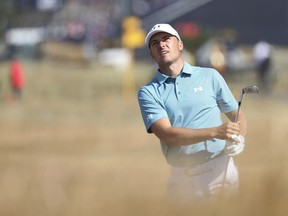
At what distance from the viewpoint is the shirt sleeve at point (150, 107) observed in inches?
236

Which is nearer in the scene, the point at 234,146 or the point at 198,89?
the point at 234,146

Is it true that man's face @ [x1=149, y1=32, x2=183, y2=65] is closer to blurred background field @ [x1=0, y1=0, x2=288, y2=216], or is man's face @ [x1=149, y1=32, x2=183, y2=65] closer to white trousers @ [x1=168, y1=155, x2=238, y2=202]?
white trousers @ [x1=168, y1=155, x2=238, y2=202]

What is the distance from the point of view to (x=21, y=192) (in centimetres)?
566

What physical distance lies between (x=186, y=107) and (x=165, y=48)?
1.26ft

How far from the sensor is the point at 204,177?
6035 millimetres

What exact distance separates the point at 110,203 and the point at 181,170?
1.22 m

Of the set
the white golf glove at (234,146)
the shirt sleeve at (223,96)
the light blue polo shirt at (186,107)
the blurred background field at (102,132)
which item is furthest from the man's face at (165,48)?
the blurred background field at (102,132)

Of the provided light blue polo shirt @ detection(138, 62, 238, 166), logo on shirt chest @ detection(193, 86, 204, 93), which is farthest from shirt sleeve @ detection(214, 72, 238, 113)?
logo on shirt chest @ detection(193, 86, 204, 93)

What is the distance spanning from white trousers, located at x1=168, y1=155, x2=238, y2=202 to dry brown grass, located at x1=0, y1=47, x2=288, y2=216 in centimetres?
15

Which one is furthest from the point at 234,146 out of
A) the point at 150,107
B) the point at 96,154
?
the point at 96,154

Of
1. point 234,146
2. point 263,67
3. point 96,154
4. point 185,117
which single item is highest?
point 263,67

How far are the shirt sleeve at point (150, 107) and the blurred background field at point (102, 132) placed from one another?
1.36 feet

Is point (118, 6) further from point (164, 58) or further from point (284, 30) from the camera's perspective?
point (164, 58)

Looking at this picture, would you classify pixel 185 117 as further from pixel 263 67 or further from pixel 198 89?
pixel 263 67
